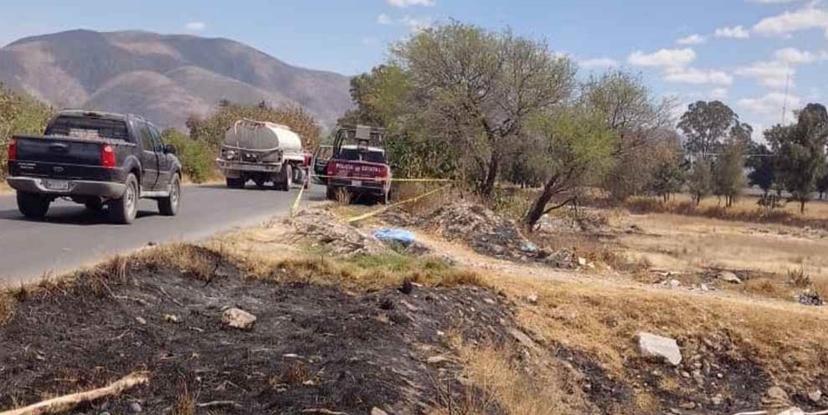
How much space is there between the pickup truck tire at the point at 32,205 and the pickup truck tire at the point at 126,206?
3.91ft

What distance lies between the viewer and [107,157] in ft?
44.6

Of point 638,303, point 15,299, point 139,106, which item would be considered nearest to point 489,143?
point 638,303

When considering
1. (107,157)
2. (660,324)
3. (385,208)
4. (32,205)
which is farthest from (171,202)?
(660,324)

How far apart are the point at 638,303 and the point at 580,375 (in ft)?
8.44

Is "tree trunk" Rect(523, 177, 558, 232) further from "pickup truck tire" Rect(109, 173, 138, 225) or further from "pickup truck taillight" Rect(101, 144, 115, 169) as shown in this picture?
"pickup truck taillight" Rect(101, 144, 115, 169)

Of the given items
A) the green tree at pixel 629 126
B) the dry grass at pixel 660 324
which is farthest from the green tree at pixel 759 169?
the dry grass at pixel 660 324

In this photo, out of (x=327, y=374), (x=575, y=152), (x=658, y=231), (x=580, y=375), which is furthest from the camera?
(x=658, y=231)

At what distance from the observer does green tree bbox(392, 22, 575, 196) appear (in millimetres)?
Answer: 32531

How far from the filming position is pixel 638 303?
1245 centimetres

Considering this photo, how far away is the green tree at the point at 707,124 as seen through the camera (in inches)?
4665

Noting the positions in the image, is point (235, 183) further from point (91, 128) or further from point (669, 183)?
point (669, 183)

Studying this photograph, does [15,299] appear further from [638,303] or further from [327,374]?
[638,303]

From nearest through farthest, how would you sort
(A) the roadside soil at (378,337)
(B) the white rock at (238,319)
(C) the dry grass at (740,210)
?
(A) the roadside soil at (378,337)
(B) the white rock at (238,319)
(C) the dry grass at (740,210)

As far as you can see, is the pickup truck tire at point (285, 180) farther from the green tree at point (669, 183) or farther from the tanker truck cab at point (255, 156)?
the green tree at point (669, 183)
